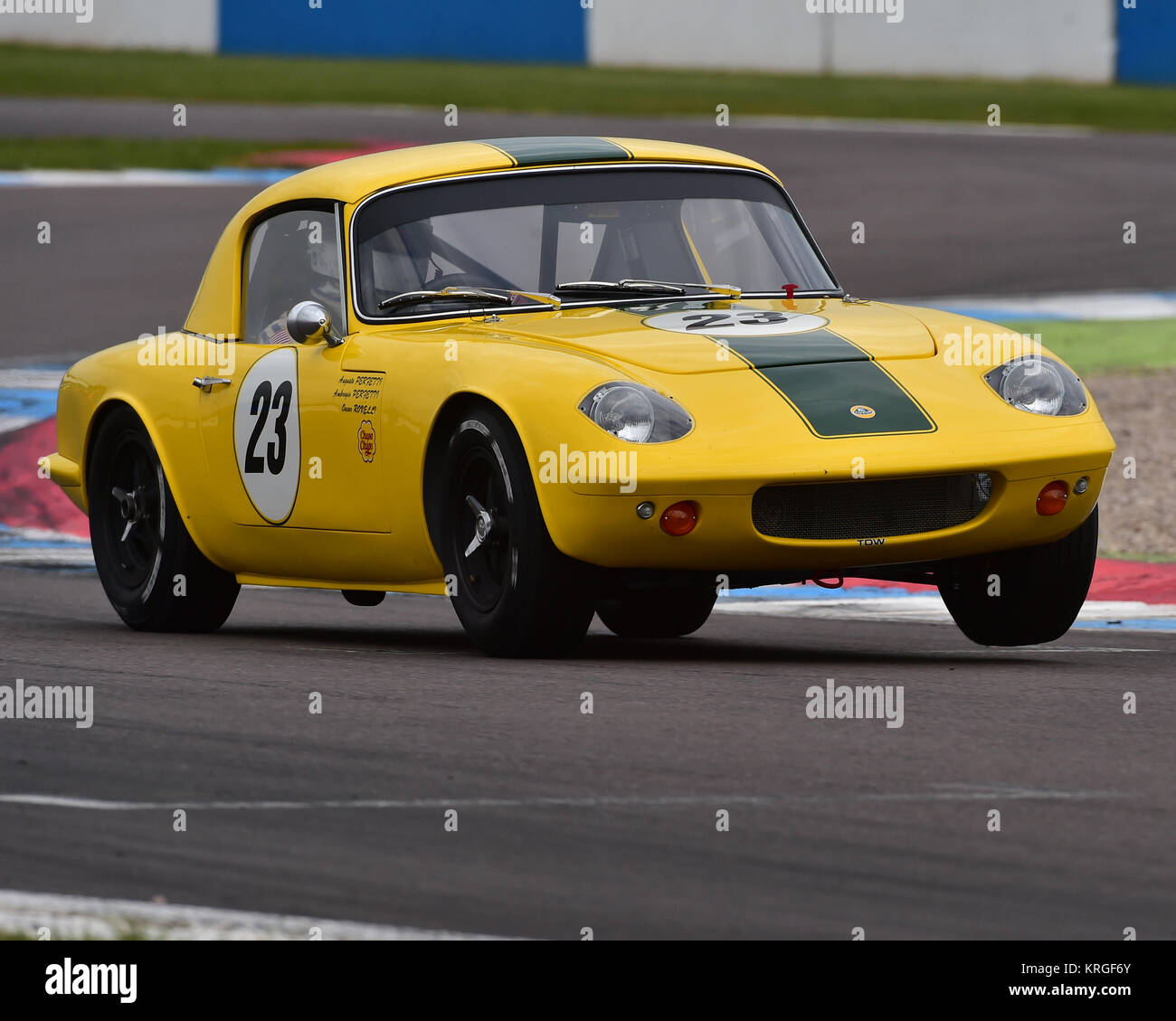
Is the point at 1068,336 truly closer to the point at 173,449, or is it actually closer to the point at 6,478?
the point at 6,478

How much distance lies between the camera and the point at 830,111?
→ 38.3 m

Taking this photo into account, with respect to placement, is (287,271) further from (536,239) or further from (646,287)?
(646,287)

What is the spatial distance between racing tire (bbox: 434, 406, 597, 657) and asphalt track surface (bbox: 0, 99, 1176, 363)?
9.72 metres

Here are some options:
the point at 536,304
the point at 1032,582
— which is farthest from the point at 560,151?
the point at 1032,582

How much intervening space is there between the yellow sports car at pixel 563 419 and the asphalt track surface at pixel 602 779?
0.29m

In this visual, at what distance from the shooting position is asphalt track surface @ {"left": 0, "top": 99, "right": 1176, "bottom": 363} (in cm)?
1948

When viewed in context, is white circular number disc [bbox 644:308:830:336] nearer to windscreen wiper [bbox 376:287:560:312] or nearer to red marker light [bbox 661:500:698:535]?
windscreen wiper [bbox 376:287:560:312]

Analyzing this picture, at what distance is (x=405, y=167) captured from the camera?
333 inches

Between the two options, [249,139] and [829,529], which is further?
[249,139]

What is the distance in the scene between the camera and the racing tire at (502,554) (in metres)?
7.23

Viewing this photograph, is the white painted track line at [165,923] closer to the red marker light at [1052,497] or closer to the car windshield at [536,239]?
the red marker light at [1052,497]

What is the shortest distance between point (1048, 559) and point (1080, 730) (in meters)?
1.55

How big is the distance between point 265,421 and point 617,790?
326 cm

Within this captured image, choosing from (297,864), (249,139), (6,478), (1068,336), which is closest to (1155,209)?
(1068,336)
